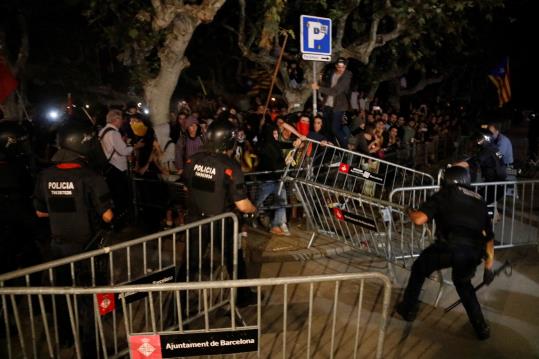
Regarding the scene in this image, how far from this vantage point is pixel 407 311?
491 cm

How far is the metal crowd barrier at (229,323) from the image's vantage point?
10.1 ft

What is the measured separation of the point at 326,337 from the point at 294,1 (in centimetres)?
963

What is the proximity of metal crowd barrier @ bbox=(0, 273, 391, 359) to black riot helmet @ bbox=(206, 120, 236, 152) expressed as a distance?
1.45 m

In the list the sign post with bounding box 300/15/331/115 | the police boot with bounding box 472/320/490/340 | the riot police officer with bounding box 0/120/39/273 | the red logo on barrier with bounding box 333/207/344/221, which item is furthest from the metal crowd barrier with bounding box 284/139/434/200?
the riot police officer with bounding box 0/120/39/273

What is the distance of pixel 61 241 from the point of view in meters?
4.44

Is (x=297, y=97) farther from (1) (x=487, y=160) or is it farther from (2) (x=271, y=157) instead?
(1) (x=487, y=160)

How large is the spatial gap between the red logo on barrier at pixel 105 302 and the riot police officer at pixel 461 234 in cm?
290

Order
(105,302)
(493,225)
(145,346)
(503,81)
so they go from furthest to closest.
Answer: (503,81) → (493,225) → (105,302) → (145,346)

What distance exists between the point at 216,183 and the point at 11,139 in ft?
7.38

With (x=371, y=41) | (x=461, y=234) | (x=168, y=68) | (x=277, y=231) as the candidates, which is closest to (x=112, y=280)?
(x=461, y=234)

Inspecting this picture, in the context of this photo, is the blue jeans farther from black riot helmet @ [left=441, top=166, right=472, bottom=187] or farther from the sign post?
black riot helmet @ [left=441, top=166, right=472, bottom=187]

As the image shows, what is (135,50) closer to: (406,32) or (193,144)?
(193,144)

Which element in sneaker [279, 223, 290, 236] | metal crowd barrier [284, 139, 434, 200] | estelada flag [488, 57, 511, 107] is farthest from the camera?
estelada flag [488, 57, 511, 107]

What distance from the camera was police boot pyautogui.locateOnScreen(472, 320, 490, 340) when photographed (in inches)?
180
